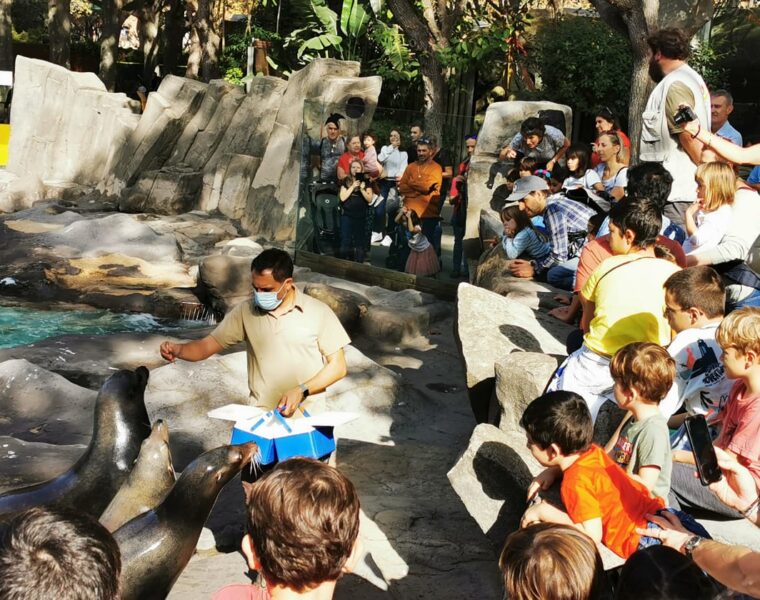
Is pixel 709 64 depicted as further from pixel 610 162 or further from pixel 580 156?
pixel 610 162

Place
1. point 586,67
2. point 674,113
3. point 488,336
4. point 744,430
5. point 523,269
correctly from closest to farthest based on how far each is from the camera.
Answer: point 744,430 → point 674,113 → point 488,336 → point 523,269 → point 586,67

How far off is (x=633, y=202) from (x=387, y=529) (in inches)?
84.9

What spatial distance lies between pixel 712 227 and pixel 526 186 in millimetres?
3601

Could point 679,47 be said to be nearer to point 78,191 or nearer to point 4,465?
point 4,465

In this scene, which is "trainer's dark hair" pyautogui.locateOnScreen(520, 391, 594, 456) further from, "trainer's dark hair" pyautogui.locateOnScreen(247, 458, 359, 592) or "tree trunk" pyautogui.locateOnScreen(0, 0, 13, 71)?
"tree trunk" pyautogui.locateOnScreen(0, 0, 13, 71)

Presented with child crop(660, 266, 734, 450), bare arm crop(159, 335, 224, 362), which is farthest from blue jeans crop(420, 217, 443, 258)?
child crop(660, 266, 734, 450)

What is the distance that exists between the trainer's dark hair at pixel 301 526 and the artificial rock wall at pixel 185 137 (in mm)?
9993

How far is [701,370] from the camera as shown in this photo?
14.5 feet

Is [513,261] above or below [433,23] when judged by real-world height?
below

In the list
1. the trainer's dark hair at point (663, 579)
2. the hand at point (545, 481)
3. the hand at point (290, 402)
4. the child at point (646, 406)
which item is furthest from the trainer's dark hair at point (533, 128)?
the trainer's dark hair at point (663, 579)

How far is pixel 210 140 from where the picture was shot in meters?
17.1

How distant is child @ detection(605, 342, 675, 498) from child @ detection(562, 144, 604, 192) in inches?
163

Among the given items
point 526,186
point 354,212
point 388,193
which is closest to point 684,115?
point 526,186

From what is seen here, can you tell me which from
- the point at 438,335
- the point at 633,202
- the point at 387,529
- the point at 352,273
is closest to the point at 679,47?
the point at 633,202
